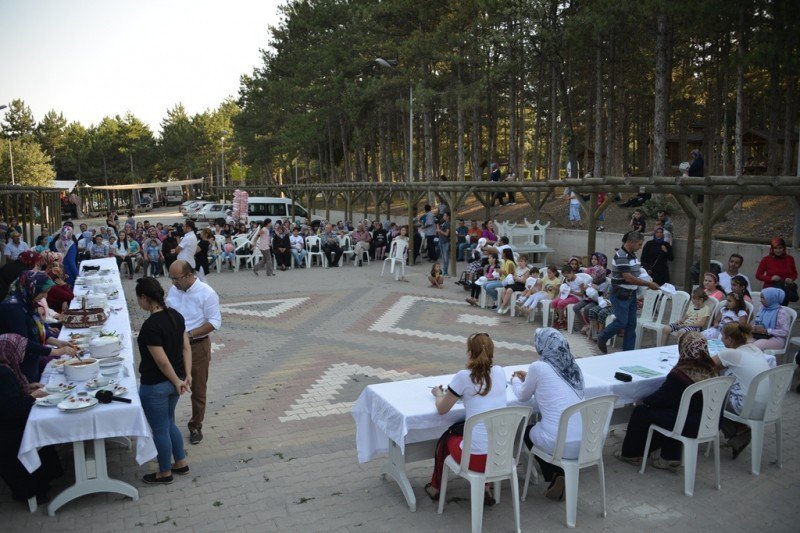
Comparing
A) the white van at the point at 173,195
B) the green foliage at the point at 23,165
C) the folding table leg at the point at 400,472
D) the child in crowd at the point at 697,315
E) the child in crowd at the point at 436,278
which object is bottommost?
the folding table leg at the point at 400,472

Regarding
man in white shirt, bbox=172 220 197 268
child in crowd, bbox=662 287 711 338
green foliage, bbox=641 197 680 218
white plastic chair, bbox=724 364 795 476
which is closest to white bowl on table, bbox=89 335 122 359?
man in white shirt, bbox=172 220 197 268

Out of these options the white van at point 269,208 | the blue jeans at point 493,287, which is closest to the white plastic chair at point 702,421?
the blue jeans at point 493,287

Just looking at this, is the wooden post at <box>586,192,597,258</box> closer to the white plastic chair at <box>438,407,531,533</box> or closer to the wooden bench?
the wooden bench

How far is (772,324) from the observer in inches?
275

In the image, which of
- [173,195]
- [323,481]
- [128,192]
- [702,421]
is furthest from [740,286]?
[128,192]

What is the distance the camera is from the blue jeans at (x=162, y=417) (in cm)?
455

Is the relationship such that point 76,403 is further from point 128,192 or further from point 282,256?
point 128,192

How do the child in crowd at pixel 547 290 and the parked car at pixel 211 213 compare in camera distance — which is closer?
the child in crowd at pixel 547 290

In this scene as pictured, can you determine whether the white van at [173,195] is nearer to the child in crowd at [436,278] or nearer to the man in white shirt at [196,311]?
the child in crowd at [436,278]

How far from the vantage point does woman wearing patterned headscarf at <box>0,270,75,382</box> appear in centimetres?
500

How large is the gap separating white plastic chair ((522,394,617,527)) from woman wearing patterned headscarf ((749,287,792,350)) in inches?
145

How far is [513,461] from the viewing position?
402 centimetres

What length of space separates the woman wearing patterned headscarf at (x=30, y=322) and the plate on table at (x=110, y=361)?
0.36 meters

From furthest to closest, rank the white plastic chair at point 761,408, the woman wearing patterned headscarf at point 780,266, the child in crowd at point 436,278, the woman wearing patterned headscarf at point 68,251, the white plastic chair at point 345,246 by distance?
1. the white plastic chair at point 345,246
2. the child in crowd at point 436,278
3. the woman wearing patterned headscarf at point 68,251
4. the woman wearing patterned headscarf at point 780,266
5. the white plastic chair at point 761,408
